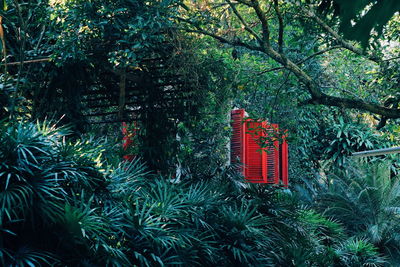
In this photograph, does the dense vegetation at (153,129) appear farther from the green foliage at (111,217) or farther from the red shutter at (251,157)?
the red shutter at (251,157)

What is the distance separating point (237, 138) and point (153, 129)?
253cm

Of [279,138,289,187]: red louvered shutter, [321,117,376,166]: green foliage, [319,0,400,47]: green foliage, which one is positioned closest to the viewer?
[319,0,400,47]: green foliage

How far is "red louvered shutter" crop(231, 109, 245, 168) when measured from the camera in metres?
9.81

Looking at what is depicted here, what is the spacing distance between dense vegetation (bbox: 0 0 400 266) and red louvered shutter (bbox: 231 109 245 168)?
419 mm

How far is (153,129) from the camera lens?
8000 mm

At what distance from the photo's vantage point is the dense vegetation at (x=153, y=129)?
4789mm

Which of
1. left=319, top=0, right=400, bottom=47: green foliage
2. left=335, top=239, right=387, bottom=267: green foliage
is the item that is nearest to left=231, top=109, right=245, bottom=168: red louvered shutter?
left=335, top=239, right=387, bottom=267: green foliage

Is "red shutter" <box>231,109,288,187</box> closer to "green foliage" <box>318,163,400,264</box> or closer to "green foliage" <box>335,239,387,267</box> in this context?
"green foliage" <box>335,239,387,267</box>

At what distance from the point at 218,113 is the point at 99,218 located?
3.39 metres

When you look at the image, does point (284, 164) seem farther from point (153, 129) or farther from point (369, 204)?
point (153, 129)

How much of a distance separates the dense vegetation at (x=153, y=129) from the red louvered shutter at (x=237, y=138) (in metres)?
0.42

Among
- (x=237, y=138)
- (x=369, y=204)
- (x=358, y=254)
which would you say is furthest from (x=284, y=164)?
(x=369, y=204)

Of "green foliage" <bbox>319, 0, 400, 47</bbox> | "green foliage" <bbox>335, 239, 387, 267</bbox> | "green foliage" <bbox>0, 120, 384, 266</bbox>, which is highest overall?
"green foliage" <bbox>319, 0, 400, 47</bbox>

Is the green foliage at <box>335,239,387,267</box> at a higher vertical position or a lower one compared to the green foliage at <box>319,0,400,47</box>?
lower
